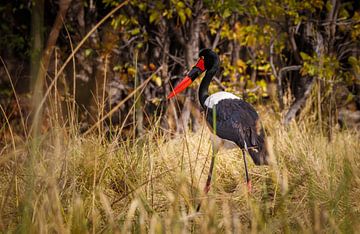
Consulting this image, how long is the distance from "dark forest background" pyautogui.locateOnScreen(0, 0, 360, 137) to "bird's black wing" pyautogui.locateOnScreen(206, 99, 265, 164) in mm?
1777

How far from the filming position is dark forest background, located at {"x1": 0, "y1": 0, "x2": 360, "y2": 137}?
6.46 metres

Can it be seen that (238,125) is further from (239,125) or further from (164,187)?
(164,187)

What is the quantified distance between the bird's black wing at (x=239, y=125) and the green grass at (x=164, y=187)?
198mm

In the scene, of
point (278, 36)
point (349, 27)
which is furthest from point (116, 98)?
point (349, 27)

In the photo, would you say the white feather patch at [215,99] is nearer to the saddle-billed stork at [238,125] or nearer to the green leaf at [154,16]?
the saddle-billed stork at [238,125]

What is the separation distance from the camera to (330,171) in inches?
167

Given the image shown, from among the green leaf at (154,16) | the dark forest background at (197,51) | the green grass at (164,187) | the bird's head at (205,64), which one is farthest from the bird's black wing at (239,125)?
the green leaf at (154,16)

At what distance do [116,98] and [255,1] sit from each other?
243 centimetres

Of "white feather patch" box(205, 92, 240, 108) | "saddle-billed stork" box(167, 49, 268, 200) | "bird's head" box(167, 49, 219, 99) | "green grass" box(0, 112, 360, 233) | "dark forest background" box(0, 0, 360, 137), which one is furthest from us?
"dark forest background" box(0, 0, 360, 137)

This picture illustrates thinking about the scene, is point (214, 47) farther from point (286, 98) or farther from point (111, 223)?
point (111, 223)

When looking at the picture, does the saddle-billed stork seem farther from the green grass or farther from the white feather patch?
the green grass

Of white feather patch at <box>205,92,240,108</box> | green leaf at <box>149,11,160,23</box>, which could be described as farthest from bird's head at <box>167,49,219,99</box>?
green leaf at <box>149,11,160,23</box>

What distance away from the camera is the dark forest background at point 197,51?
6463 mm

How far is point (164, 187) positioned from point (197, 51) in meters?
3.15
